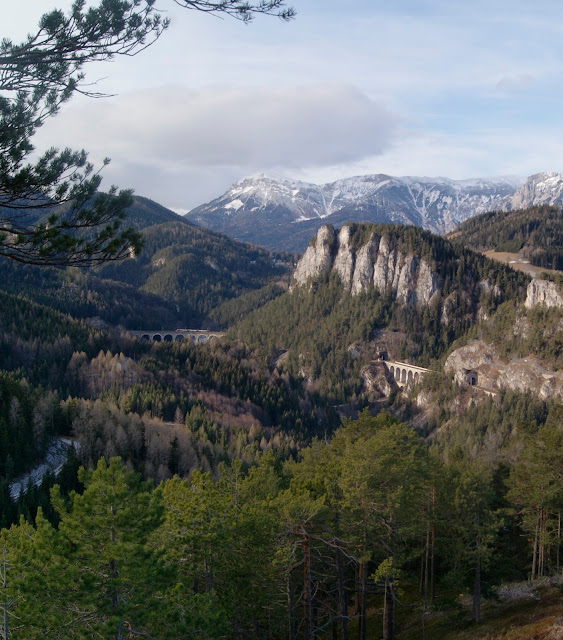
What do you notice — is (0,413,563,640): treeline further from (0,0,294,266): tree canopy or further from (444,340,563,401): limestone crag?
(444,340,563,401): limestone crag

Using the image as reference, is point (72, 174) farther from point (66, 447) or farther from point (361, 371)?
point (361, 371)

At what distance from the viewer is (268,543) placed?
26.8m

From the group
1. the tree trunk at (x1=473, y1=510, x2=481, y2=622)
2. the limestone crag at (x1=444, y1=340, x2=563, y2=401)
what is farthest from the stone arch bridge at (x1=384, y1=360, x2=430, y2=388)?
the tree trunk at (x1=473, y1=510, x2=481, y2=622)

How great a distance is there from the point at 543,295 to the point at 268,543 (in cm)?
15212

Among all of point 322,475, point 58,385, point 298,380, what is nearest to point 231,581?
point 322,475

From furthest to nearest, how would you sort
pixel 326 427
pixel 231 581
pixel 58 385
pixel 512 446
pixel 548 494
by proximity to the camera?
1. pixel 326 427
2. pixel 58 385
3. pixel 512 446
4. pixel 548 494
5. pixel 231 581

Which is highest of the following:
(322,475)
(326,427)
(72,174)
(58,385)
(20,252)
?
(72,174)

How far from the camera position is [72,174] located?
1853cm

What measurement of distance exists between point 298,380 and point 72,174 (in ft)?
539

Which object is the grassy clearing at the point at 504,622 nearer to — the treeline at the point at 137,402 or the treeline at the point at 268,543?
the treeline at the point at 268,543

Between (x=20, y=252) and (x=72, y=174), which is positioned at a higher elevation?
(x=72, y=174)

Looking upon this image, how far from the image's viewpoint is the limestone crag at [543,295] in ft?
511

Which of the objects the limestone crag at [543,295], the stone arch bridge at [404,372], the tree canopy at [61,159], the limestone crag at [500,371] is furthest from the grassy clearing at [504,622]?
the stone arch bridge at [404,372]

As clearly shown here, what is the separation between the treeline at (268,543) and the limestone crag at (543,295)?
406 ft
